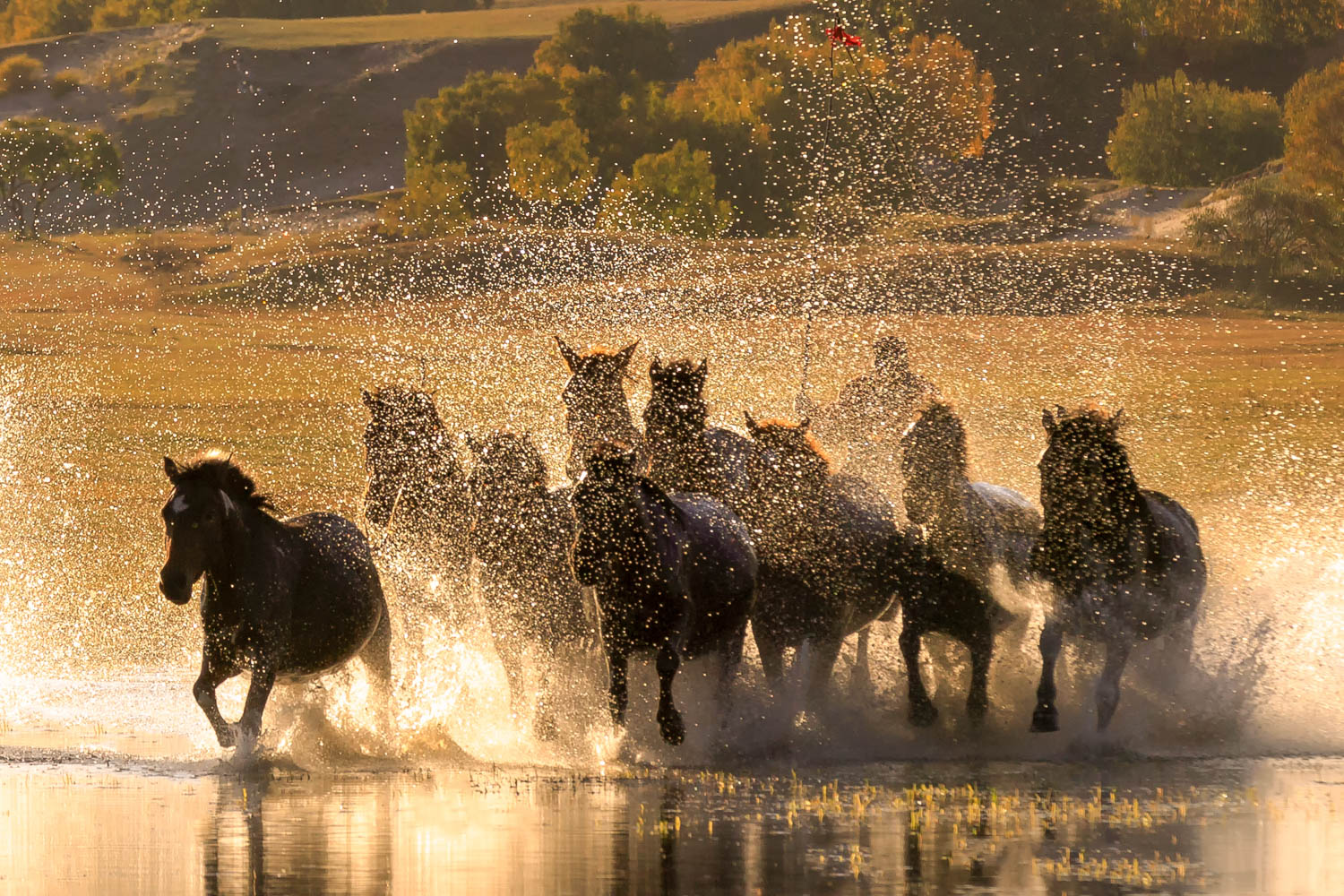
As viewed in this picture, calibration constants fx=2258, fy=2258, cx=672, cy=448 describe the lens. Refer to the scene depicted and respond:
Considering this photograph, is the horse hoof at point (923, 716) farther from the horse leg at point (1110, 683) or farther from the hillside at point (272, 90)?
the hillside at point (272, 90)

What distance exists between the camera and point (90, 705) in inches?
531

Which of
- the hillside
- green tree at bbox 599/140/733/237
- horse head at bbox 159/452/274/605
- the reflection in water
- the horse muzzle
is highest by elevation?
the hillside

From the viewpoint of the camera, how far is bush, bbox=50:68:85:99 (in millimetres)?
114875

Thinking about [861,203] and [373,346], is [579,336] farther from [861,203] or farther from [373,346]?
[861,203]

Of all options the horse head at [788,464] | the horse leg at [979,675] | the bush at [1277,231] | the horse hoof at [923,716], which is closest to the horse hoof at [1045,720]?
the horse leg at [979,675]

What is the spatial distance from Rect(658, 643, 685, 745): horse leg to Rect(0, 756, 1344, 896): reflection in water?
9.6 inches

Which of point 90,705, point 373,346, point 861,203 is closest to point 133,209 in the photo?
point 861,203

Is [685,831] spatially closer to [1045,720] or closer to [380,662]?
[1045,720]

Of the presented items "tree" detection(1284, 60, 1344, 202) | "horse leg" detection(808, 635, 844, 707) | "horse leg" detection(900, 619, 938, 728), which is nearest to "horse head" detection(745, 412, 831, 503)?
"horse leg" detection(808, 635, 844, 707)

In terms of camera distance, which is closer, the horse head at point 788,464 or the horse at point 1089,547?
the horse at point 1089,547

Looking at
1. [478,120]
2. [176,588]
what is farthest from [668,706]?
[478,120]

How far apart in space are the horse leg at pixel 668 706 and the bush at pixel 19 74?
11116 centimetres

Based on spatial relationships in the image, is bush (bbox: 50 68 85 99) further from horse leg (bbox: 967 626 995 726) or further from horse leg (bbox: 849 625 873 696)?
horse leg (bbox: 967 626 995 726)

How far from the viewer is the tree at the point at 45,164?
8769cm
